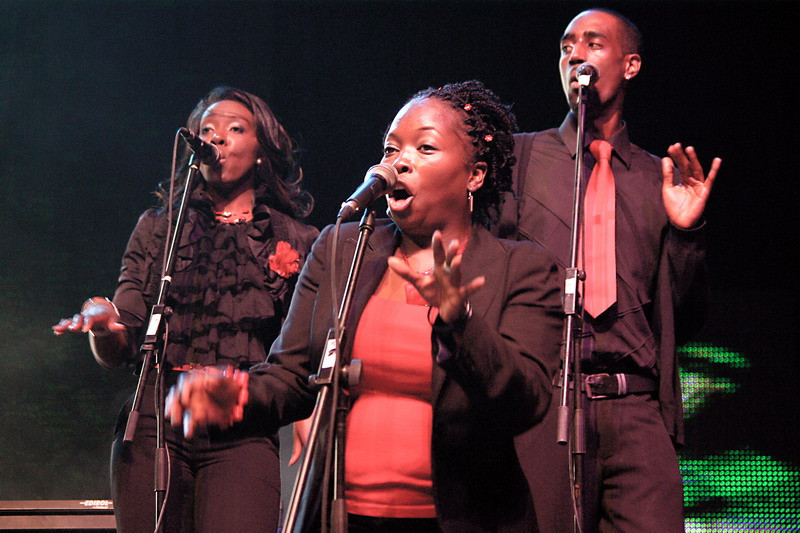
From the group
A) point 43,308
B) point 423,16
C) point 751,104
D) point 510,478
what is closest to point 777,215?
point 751,104

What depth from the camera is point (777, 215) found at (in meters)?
4.38

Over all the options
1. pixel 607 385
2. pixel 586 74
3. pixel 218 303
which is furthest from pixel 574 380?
pixel 218 303

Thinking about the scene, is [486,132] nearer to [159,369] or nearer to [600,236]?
[600,236]

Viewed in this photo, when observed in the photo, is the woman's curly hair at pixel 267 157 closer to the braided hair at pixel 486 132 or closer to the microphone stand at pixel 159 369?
the microphone stand at pixel 159 369

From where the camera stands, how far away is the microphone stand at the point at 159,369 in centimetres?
278

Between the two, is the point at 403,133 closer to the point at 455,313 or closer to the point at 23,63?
the point at 455,313

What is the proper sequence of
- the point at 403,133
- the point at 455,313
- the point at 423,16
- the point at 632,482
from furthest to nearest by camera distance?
1. the point at 423,16
2. the point at 632,482
3. the point at 403,133
4. the point at 455,313

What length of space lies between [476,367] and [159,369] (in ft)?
5.24

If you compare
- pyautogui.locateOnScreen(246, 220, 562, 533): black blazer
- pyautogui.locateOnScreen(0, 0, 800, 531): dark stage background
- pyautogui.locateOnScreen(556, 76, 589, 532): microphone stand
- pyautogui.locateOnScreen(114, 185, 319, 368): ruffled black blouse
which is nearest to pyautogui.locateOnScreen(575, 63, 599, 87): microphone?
pyautogui.locateOnScreen(556, 76, 589, 532): microphone stand

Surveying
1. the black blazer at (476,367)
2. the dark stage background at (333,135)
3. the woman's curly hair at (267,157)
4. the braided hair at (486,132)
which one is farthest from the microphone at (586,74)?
the dark stage background at (333,135)

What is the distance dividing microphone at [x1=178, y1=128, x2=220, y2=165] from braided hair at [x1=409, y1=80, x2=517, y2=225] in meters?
1.14

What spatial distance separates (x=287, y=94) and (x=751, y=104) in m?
2.57

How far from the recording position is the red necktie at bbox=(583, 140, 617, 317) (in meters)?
2.82

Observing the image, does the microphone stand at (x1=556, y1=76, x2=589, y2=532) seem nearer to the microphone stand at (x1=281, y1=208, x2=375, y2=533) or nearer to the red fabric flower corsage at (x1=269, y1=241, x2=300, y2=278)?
the microphone stand at (x1=281, y1=208, x2=375, y2=533)
